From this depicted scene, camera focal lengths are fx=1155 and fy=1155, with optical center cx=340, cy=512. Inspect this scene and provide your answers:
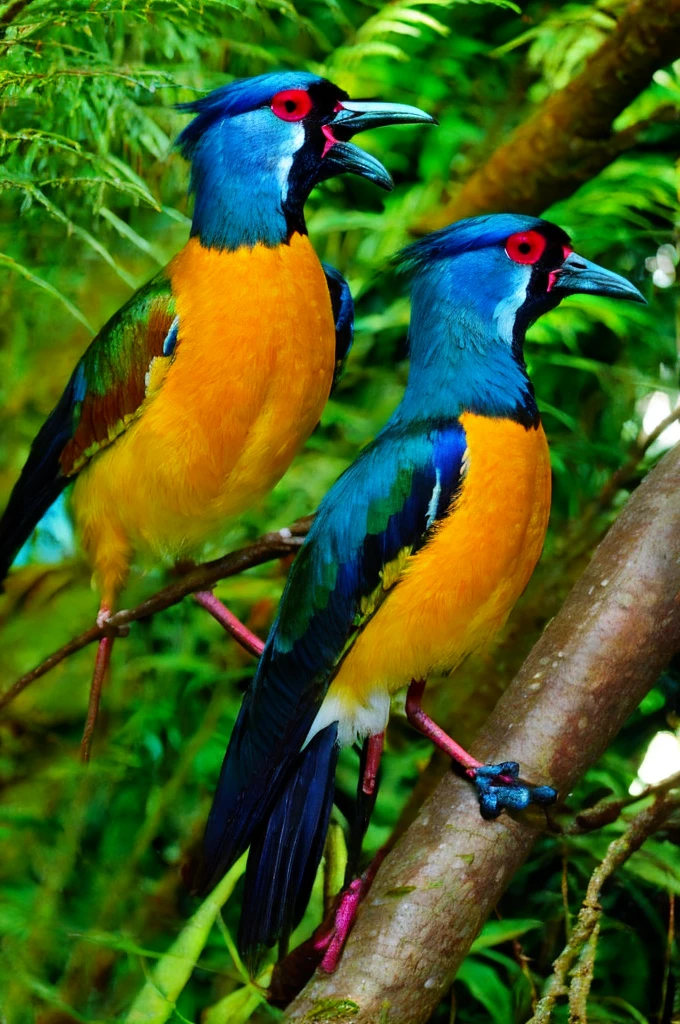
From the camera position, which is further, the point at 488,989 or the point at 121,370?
the point at 488,989

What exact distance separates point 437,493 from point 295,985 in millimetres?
449

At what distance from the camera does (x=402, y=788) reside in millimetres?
1515

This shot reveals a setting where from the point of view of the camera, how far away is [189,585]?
1001mm

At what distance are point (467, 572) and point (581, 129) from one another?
0.67m

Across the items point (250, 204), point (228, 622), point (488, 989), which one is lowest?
point (488, 989)

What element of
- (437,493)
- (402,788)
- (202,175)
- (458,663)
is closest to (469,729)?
(402,788)

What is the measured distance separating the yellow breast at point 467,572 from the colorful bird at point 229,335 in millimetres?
161

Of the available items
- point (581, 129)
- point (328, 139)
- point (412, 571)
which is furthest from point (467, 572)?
point (581, 129)

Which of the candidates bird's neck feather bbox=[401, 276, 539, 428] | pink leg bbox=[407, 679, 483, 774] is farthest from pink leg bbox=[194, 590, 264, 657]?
bird's neck feather bbox=[401, 276, 539, 428]

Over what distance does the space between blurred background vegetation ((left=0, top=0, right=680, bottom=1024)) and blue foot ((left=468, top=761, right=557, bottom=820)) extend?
14 cm

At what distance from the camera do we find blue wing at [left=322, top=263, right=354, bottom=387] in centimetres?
107

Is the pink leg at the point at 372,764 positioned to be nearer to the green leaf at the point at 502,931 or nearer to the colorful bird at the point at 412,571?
the colorful bird at the point at 412,571

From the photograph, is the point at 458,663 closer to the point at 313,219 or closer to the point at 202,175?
the point at 202,175

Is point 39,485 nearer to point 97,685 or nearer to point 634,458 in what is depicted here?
point 97,685
